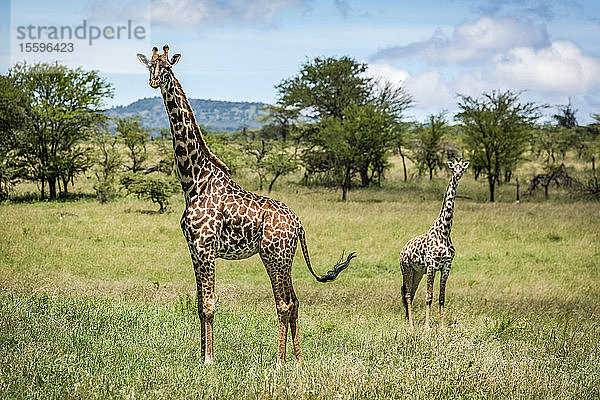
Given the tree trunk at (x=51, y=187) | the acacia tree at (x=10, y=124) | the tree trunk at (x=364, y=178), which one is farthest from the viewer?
A: the tree trunk at (x=364, y=178)

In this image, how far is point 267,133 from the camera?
56.1m

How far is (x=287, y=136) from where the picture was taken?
53.0 metres

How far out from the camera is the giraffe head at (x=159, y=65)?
7.16 meters

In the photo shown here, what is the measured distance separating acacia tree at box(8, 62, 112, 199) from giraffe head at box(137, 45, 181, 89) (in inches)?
1022

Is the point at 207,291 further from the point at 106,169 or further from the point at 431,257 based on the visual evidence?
the point at 106,169

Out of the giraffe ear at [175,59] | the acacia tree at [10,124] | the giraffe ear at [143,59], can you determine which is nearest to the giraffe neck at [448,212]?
the giraffe ear at [175,59]

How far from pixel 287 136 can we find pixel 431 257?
4279cm

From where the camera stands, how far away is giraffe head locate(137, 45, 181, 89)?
716 centimetres

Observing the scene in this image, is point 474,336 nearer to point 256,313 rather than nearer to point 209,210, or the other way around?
point 256,313

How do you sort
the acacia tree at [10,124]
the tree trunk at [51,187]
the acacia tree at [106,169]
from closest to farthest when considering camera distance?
the acacia tree at [10,124], the acacia tree at [106,169], the tree trunk at [51,187]

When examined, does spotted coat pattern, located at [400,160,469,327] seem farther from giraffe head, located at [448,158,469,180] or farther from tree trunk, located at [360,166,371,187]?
tree trunk, located at [360,166,371,187]

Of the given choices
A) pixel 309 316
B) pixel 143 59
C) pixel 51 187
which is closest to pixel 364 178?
pixel 51 187

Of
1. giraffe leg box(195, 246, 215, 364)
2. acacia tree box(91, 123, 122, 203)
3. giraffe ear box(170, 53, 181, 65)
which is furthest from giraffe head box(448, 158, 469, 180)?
acacia tree box(91, 123, 122, 203)

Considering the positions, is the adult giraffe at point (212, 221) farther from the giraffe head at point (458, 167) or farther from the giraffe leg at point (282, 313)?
the giraffe head at point (458, 167)
